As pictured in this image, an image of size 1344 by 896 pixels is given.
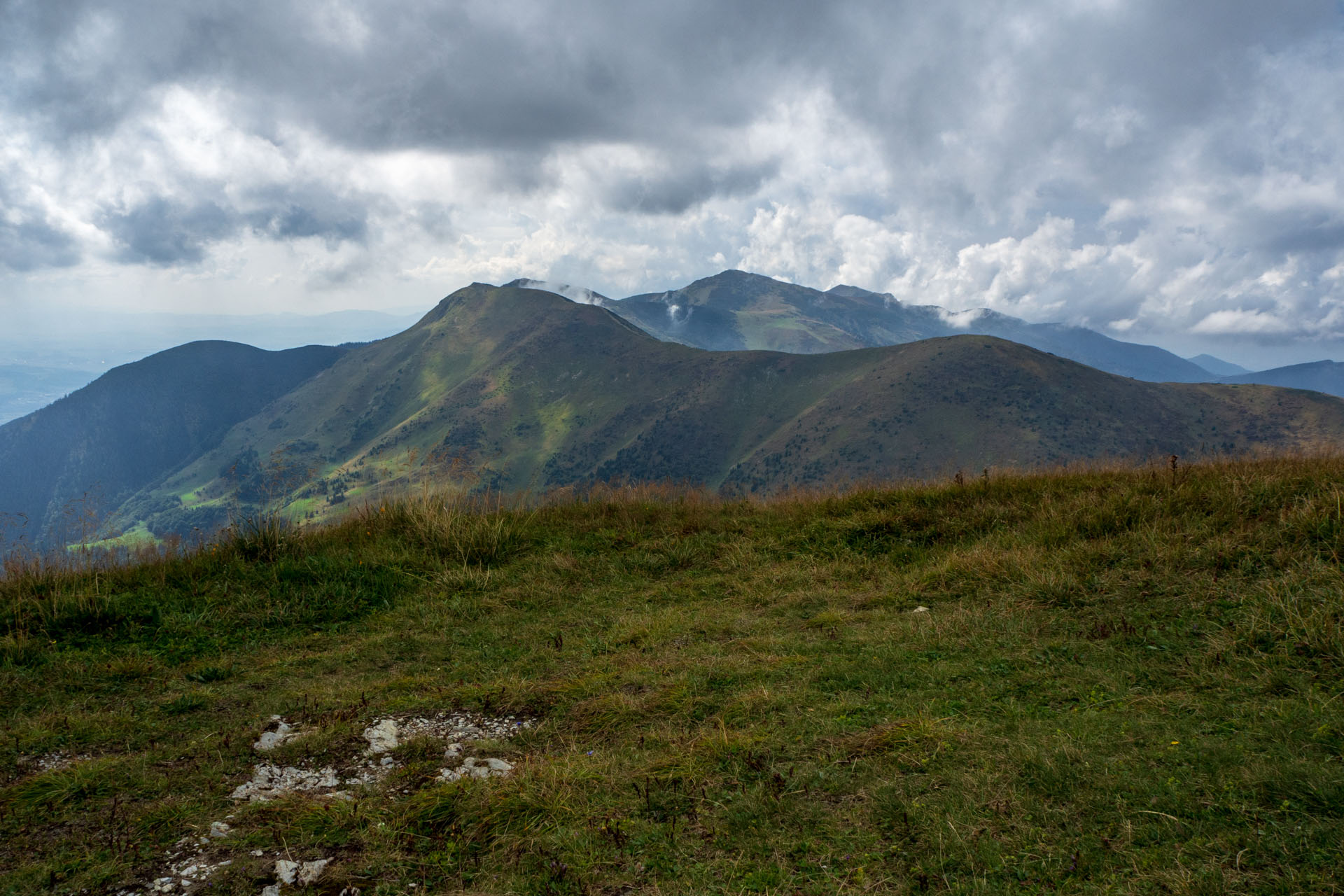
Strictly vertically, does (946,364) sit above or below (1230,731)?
above

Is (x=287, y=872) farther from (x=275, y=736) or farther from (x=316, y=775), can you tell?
(x=275, y=736)

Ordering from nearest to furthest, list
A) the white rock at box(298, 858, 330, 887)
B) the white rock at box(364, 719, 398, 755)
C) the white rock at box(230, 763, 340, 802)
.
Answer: the white rock at box(298, 858, 330, 887)
the white rock at box(230, 763, 340, 802)
the white rock at box(364, 719, 398, 755)

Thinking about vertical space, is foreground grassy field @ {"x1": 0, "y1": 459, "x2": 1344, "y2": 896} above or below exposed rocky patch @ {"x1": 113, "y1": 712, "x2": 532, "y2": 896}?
above

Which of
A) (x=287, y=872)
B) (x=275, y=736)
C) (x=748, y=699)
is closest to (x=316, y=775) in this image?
(x=275, y=736)

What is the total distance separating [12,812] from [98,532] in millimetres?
6310

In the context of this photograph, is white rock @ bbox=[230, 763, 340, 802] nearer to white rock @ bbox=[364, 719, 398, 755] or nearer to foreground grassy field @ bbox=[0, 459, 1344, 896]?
foreground grassy field @ bbox=[0, 459, 1344, 896]

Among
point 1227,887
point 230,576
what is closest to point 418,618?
point 230,576

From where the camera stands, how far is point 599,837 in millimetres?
3141

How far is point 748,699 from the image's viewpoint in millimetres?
Result: 4594

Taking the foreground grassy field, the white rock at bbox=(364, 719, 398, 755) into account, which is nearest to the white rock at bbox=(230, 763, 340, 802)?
the foreground grassy field

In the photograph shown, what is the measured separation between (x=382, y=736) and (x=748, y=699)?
2.50 metres

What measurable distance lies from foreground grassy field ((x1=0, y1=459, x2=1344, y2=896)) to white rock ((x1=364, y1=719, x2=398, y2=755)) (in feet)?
0.42

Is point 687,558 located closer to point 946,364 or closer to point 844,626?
point 844,626

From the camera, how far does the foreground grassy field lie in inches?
117
